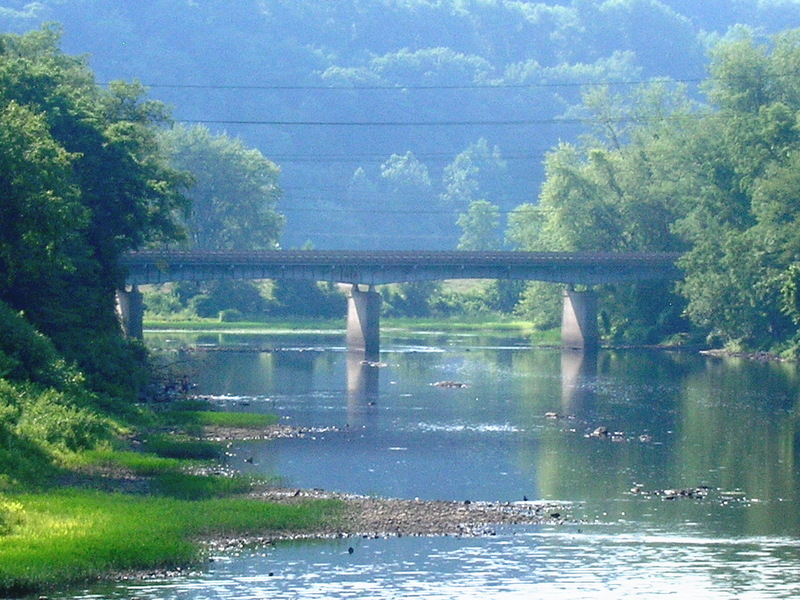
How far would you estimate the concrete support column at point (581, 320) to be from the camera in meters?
126

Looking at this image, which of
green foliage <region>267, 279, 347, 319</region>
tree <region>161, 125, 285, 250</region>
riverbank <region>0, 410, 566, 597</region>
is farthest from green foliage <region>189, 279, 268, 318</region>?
riverbank <region>0, 410, 566, 597</region>

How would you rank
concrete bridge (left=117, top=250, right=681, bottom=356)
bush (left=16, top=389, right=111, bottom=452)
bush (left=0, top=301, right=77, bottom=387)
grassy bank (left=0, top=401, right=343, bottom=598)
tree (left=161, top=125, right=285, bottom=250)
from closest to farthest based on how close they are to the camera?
grassy bank (left=0, top=401, right=343, bottom=598), bush (left=16, top=389, right=111, bottom=452), bush (left=0, top=301, right=77, bottom=387), concrete bridge (left=117, top=250, right=681, bottom=356), tree (left=161, top=125, right=285, bottom=250)

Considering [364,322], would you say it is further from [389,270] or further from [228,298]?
[228,298]

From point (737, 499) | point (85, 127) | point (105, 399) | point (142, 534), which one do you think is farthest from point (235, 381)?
point (142, 534)

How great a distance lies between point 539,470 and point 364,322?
67887 millimetres

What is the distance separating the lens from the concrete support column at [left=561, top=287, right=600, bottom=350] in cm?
12581

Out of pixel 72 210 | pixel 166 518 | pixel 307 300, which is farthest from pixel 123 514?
pixel 307 300

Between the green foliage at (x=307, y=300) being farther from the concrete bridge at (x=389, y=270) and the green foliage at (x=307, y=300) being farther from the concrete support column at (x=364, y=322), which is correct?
the concrete support column at (x=364, y=322)

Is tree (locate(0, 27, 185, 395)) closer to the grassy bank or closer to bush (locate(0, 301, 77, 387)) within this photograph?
bush (locate(0, 301, 77, 387))

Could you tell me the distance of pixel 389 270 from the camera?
404 ft

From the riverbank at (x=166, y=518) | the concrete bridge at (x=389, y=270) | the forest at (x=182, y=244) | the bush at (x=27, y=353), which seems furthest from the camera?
the concrete bridge at (x=389, y=270)

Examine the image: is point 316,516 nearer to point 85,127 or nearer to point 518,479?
point 518,479

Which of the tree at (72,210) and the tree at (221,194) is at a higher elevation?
the tree at (221,194)

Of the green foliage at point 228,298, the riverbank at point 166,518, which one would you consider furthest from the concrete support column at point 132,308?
the riverbank at point 166,518
